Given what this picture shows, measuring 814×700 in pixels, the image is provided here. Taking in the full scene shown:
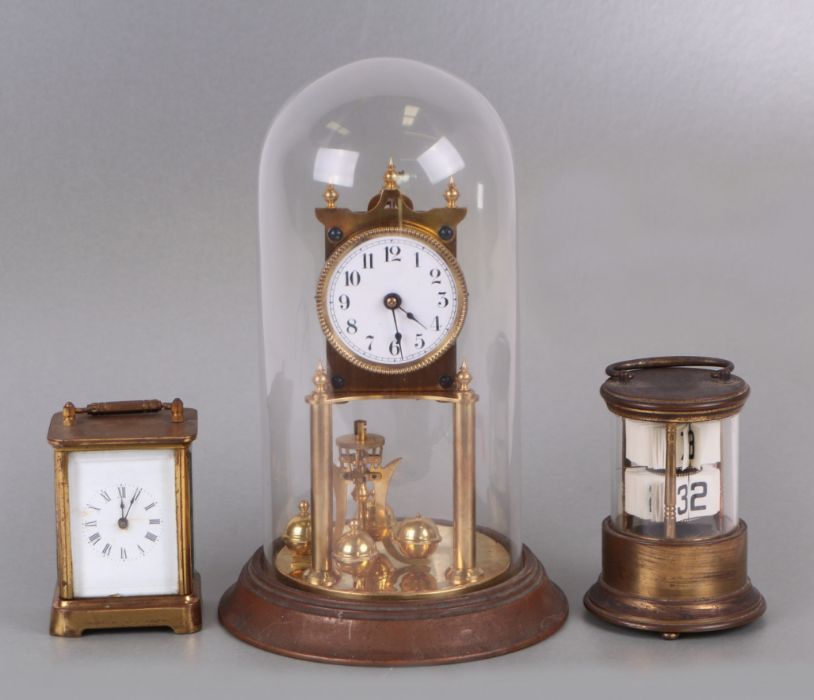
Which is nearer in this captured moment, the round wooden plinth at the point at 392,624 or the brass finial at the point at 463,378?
the round wooden plinth at the point at 392,624

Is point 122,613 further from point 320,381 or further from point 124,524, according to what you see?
point 320,381

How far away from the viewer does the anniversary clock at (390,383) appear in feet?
11.5

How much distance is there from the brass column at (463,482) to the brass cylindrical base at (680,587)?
30 centimetres

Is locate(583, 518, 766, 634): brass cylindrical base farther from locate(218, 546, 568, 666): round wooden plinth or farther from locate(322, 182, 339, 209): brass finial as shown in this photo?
locate(322, 182, 339, 209): brass finial

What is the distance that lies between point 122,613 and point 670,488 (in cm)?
116

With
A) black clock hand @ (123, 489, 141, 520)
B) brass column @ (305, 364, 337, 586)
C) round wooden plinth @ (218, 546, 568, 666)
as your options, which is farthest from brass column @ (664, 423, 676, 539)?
black clock hand @ (123, 489, 141, 520)

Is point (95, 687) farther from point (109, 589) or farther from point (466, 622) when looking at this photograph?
point (466, 622)

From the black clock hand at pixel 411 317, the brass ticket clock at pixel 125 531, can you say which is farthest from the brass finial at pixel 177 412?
the black clock hand at pixel 411 317

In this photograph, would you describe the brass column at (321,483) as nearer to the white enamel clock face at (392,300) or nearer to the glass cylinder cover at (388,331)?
the glass cylinder cover at (388,331)

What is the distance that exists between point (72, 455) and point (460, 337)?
0.86 metres

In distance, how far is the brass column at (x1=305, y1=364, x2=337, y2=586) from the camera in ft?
11.6

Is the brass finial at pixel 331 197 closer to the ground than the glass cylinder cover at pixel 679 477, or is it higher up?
higher up

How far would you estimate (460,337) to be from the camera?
375 centimetres

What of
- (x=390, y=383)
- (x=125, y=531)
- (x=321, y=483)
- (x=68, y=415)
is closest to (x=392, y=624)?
(x=321, y=483)
